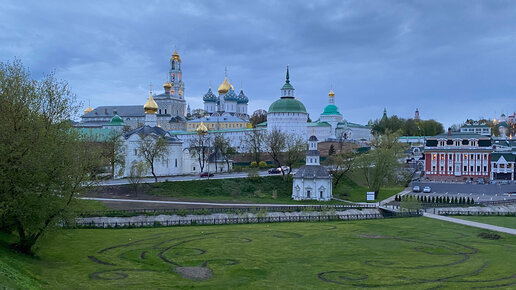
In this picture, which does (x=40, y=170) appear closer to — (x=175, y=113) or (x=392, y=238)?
(x=392, y=238)

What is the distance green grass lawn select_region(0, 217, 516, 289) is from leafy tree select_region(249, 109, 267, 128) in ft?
323

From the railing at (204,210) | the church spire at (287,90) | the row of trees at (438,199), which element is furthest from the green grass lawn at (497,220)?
the church spire at (287,90)

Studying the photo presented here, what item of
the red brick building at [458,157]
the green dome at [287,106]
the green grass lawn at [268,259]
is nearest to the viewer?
the green grass lawn at [268,259]

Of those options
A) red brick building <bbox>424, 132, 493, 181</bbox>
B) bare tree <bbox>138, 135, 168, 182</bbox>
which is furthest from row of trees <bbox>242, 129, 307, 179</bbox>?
red brick building <bbox>424, 132, 493, 181</bbox>

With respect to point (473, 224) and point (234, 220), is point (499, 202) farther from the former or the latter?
point (234, 220)

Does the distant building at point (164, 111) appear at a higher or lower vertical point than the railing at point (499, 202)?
higher

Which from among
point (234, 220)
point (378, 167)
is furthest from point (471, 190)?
point (234, 220)

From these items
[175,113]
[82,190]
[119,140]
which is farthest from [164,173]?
[175,113]

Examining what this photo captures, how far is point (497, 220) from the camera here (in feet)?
136

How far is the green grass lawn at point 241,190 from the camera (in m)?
52.5

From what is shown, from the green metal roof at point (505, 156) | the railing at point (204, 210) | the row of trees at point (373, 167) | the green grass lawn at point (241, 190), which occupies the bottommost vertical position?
the railing at point (204, 210)

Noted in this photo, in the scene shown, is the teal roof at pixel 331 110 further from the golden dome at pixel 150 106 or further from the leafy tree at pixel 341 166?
the golden dome at pixel 150 106

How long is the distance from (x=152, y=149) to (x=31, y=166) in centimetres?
3566

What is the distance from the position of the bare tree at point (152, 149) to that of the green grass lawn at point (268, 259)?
78.8 feet
